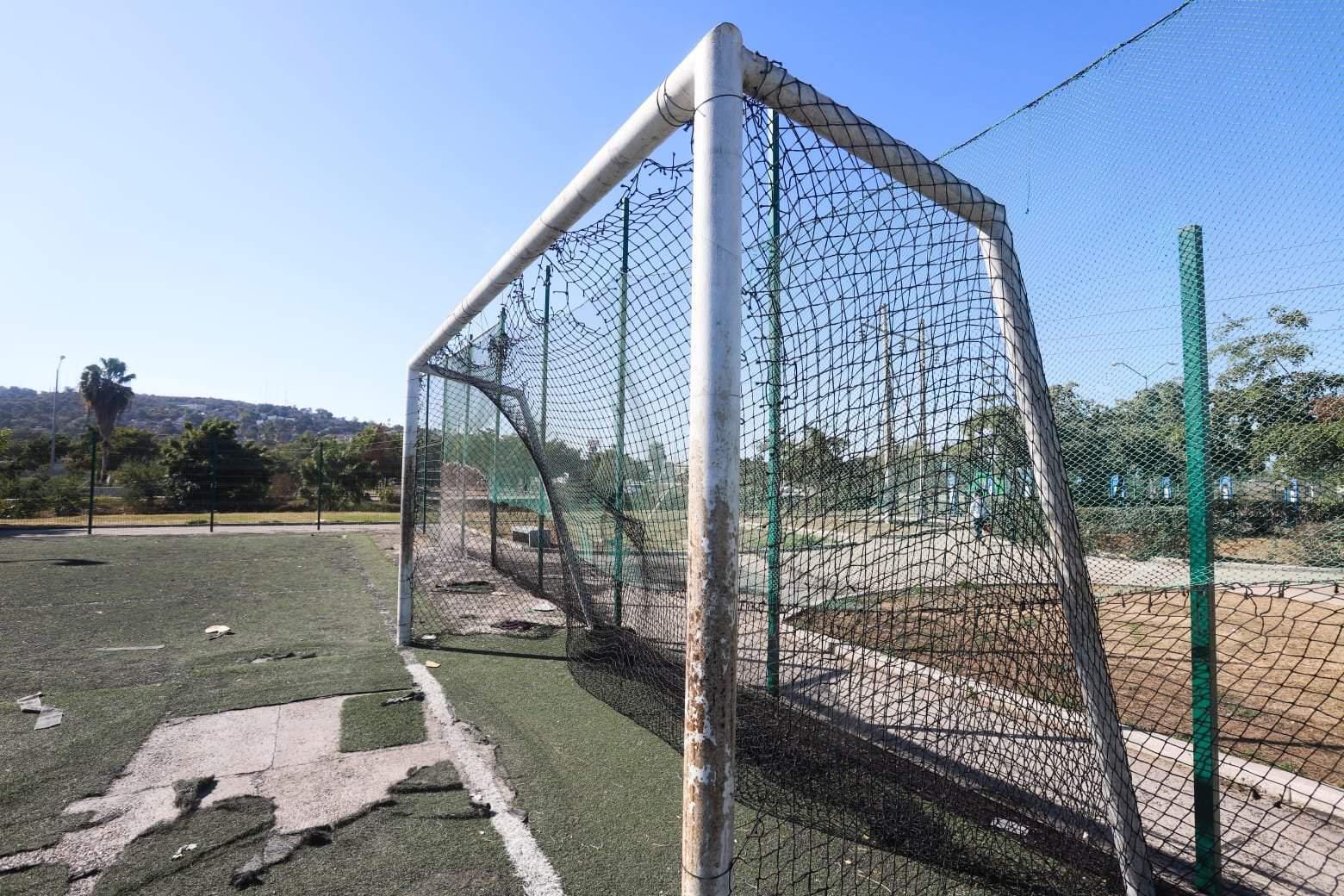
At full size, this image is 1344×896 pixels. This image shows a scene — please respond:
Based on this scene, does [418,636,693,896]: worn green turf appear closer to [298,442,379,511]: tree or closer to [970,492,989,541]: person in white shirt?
[970,492,989,541]: person in white shirt

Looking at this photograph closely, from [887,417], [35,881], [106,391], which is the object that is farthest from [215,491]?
[106,391]

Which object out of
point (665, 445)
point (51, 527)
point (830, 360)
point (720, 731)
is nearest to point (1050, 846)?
point (720, 731)

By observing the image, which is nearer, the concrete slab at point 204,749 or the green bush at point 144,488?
the concrete slab at point 204,749

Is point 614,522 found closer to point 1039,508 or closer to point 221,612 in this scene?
point 1039,508

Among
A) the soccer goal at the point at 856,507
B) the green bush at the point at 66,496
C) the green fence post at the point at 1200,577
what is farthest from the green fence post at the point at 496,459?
the green bush at the point at 66,496

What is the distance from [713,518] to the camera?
1.50m

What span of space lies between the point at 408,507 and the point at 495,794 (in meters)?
3.04

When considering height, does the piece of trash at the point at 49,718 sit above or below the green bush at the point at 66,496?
below

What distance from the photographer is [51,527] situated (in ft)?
49.0

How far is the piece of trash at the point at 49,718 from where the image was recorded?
3.35 metres

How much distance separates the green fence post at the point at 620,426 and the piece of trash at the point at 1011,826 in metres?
2.45

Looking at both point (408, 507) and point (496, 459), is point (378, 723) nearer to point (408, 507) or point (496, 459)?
point (408, 507)

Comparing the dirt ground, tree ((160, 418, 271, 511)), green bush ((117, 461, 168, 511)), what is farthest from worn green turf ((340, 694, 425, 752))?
green bush ((117, 461, 168, 511))

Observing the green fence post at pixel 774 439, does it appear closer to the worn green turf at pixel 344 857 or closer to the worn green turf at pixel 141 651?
the worn green turf at pixel 344 857
